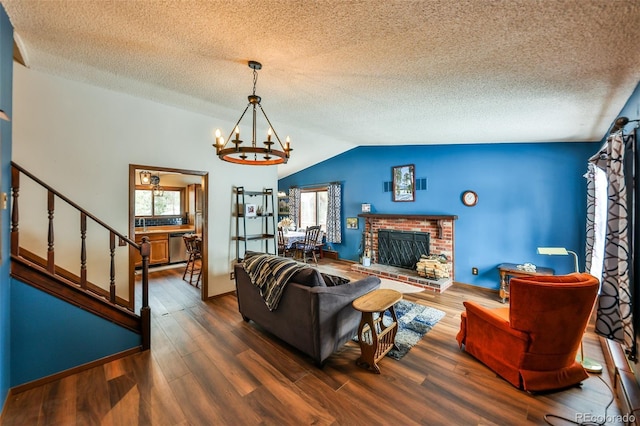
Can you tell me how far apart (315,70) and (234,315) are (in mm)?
3168

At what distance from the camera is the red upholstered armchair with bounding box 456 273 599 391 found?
1918mm

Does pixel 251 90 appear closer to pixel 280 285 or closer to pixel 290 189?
pixel 280 285

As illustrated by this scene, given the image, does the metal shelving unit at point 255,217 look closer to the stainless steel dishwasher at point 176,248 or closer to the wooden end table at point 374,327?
the stainless steel dishwasher at point 176,248

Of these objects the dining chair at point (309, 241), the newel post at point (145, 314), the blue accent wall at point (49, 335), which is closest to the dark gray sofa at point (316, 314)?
the newel post at point (145, 314)

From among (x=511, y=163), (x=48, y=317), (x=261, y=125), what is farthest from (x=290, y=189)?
(x=48, y=317)

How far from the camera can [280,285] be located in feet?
8.31

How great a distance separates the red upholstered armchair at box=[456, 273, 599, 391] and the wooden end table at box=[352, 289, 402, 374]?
91cm

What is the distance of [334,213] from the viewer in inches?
268

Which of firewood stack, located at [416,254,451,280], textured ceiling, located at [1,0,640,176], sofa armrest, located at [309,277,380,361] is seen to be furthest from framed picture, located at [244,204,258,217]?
firewood stack, located at [416,254,451,280]

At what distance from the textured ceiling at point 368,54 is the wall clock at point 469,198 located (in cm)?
154

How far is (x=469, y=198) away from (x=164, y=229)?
685cm

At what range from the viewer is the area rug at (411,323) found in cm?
272

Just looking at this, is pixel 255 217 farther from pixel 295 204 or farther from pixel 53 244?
pixel 295 204

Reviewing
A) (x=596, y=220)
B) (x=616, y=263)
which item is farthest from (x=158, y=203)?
(x=596, y=220)
